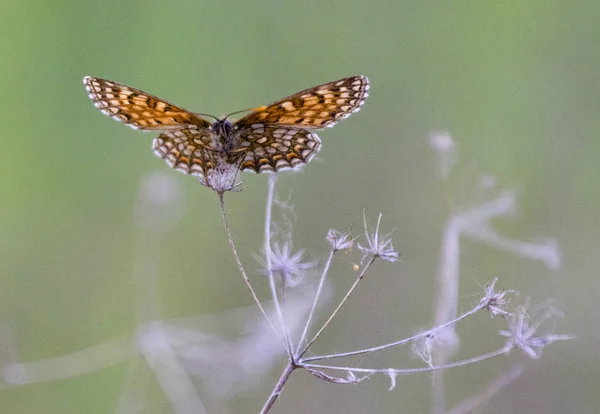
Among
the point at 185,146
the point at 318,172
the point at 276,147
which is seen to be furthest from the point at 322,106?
the point at 318,172

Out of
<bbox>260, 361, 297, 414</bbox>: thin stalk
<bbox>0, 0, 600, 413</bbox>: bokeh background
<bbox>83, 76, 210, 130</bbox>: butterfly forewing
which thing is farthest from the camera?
<bbox>0, 0, 600, 413</bbox>: bokeh background

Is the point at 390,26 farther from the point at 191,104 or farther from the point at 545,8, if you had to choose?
the point at 191,104

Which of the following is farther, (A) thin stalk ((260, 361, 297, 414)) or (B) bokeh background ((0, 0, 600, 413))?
(B) bokeh background ((0, 0, 600, 413))

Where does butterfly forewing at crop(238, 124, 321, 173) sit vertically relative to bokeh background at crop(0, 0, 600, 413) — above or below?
above

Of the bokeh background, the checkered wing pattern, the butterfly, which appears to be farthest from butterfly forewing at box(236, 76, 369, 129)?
the bokeh background

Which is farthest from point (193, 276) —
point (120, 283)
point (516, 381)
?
point (516, 381)

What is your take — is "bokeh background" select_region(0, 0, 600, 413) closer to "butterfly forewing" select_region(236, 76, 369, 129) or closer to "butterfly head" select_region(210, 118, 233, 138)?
"butterfly forewing" select_region(236, 76, 369, 129)

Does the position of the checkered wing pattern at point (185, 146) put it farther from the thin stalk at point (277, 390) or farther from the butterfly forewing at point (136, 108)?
the thin stalk at point (277, 390)
